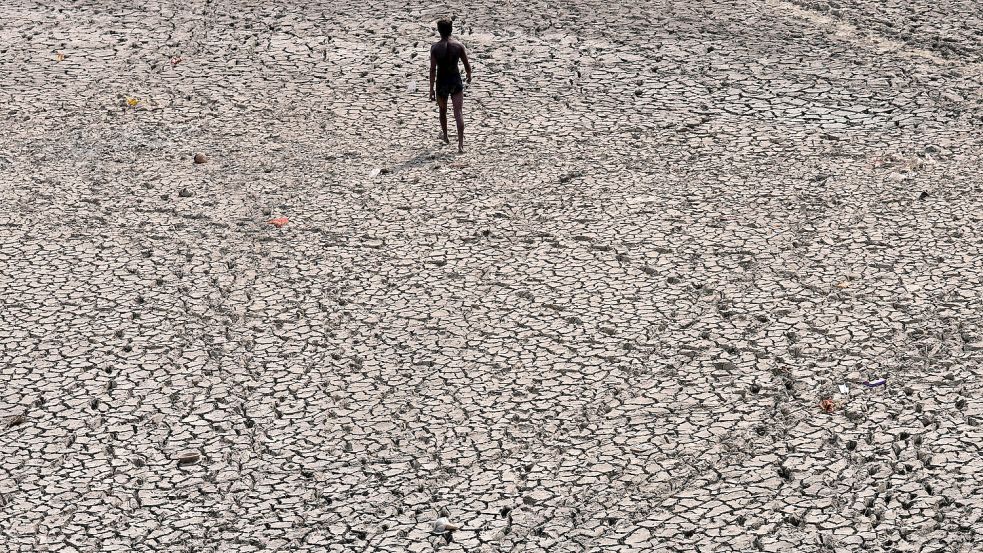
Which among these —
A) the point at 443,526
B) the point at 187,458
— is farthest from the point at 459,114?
the point at 443,526

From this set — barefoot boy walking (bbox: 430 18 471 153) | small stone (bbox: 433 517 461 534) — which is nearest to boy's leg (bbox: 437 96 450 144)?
barefoot boy walking (bbox: 430 18 471 153)

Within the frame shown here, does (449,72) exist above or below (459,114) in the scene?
above

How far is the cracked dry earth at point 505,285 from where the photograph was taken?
20.2 ft

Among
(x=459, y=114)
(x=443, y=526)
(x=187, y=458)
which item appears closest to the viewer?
(x=443, y=526)

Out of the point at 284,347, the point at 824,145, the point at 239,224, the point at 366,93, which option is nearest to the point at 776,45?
the point at 824,145

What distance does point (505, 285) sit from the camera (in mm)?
8172

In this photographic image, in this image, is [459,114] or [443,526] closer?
[443,526]

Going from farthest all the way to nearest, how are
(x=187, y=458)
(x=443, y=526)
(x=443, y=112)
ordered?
(x=443, y=112), (x=187, y=458), (x=443, y=526)

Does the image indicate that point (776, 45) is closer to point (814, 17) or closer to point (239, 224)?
point (814, 17)

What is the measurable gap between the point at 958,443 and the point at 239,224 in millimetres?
5453

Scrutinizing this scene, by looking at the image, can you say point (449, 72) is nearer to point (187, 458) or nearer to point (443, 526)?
point (187, 458)

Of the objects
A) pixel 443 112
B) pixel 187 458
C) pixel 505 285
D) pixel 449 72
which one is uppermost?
pixel 449 72

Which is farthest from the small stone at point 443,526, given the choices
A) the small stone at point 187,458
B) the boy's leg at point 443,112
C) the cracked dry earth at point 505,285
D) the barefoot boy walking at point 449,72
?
the boy's leg at point 443,112

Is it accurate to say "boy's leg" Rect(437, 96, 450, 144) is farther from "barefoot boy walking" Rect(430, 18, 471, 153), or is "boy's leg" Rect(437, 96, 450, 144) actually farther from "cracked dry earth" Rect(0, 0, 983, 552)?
"cracked dry earth" Rect(0, 0, 983, 552)
